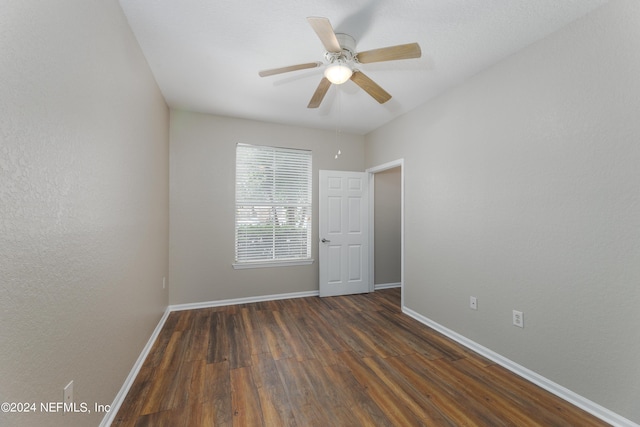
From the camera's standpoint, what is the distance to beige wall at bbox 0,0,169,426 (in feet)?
2.81

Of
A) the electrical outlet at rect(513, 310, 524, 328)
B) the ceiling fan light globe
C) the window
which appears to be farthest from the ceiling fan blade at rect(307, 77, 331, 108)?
the electrical outlet at rect(513, 310, 524, 328)

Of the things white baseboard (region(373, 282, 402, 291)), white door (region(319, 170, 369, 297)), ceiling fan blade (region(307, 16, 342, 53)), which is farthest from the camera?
white baseboard (region(373, 282, 402, 291))

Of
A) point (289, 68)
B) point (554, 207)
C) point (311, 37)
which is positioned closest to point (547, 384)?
point (554, 207)

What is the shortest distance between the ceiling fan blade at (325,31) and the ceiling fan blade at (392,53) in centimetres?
19

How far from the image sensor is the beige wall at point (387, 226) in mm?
4547

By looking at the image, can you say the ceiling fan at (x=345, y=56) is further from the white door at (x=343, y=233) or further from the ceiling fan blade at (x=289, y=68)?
the white door at (x=343, y=233)

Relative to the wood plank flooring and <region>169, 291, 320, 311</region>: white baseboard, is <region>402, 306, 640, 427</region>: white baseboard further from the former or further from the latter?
<region>169, 291, 320, 311</region>: white baseboard

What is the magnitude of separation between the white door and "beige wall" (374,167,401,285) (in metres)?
0.28

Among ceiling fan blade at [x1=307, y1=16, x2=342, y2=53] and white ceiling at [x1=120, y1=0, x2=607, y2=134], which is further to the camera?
white ceiling at [x1=120, y1=0, x2=607, y2=134]

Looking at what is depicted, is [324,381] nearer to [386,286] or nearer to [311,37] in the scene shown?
[311,37]

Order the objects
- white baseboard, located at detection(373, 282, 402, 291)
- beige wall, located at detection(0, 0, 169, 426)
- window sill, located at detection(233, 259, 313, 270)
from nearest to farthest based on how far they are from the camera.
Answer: beige wall, located at detection(0, 0, 169, 426) → window sill, located at detection(233, 259, 313, 270) → white baseboard, located at detection(373, 282, 402, 291)

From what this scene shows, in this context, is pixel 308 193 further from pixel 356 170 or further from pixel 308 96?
pixel 308 96

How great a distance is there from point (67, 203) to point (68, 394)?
85 cm

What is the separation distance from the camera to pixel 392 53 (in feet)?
5.68
